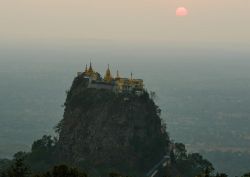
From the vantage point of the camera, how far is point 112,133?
2232 inches

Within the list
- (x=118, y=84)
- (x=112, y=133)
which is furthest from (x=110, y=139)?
(x=118, y=84)

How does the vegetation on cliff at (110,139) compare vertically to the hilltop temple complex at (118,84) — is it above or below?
below

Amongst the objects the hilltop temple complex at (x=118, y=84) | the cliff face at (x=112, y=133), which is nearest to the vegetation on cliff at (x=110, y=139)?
the cliff face at (x=112, y=133)

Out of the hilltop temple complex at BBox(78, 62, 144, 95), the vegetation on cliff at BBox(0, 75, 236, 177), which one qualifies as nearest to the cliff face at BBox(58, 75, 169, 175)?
the vegetation on cliff at BBox(0, 75, 236, 177)

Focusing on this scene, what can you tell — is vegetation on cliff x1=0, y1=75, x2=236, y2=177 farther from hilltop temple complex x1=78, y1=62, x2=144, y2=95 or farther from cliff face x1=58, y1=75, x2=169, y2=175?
hilltop temple complex x1=78, y1=62, x2=144, y2=95

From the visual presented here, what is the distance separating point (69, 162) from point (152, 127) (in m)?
8.34

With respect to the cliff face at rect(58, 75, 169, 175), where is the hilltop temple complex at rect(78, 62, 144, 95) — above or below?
above

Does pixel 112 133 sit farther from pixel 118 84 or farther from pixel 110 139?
pixel 118 84

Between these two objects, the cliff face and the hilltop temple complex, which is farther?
the hilltop temple complex

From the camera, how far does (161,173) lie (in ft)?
182

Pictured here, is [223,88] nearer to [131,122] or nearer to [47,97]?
[47,97]

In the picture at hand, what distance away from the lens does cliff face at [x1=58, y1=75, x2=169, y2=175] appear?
5575 centimetres

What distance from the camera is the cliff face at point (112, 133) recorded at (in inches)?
2195

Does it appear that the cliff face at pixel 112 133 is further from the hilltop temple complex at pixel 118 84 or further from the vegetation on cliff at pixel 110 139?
the hilltop temple complex at pixel 118 84
